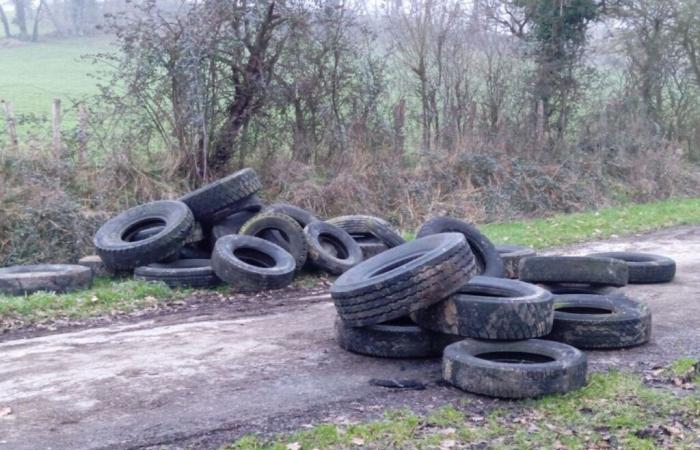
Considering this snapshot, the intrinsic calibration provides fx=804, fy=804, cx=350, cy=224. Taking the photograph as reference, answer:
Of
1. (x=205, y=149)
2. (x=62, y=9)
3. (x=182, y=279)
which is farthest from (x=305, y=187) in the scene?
(x=62, y=9)

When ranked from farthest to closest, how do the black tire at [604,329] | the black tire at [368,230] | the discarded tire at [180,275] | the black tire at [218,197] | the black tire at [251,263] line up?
the black tire at [368,230], the black tire at [218,197], the discarded tire at [180,275], the black tire at [251,263], the black tire at [604,329]

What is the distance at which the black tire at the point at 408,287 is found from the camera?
6.62 meters

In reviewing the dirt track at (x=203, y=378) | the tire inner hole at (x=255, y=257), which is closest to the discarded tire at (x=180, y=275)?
the tire inner hole at (x=255, y=257)

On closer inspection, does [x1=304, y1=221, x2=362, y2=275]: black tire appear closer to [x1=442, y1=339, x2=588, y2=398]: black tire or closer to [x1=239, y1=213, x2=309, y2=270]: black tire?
[x1=239, y1=213, x2=309, y2=270]: black tire

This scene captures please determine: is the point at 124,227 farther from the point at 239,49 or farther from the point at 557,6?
the point at 557,6

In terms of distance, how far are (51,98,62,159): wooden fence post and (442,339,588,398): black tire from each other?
981cm

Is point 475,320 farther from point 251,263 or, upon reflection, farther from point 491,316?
point 251,263

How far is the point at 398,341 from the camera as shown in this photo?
6.98m

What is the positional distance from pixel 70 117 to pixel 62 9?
35151 mm

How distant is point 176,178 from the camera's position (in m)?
15.0

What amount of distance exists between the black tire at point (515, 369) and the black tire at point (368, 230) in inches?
218

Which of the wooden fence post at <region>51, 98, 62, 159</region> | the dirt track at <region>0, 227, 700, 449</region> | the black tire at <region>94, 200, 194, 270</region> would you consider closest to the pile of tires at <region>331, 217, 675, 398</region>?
the dirt track at <region>0, 227, 700, 449</region>

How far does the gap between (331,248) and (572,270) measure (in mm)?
4500

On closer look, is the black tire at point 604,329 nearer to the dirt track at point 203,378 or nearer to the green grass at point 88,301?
the dirt track at point 203,378
